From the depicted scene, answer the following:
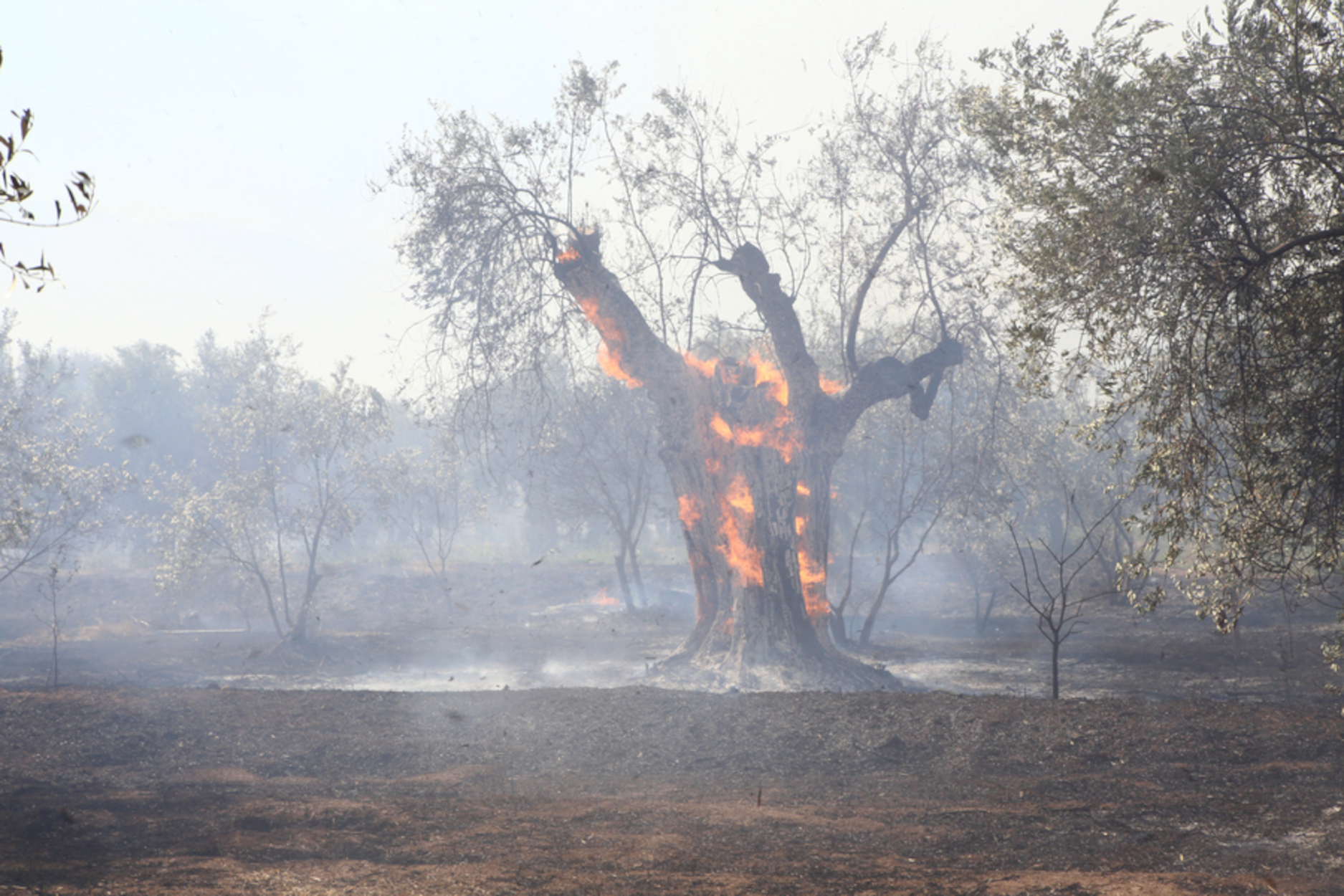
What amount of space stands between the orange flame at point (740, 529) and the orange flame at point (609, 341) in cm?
330

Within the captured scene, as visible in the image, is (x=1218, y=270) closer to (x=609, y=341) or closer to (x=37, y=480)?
(x=609, y=341)

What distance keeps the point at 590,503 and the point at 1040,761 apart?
99.1 feet

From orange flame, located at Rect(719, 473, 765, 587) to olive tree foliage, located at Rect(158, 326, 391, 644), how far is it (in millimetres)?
12527

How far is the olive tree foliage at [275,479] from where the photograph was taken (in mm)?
26500

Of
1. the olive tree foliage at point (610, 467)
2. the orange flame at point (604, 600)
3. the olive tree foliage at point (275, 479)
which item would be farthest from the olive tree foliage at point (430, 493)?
the orange flame at point (604, 600)

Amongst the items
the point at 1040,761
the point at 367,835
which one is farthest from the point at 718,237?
the point at 367,835

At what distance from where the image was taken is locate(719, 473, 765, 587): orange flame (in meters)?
17.8

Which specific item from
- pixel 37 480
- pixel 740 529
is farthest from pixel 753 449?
pixel 37 480

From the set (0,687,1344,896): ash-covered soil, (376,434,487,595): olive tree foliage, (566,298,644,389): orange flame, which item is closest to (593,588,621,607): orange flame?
(376,434,487,595): olive tree foliage

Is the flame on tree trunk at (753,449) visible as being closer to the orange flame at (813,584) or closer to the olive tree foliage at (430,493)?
Answer: the orange flame at (813,584)

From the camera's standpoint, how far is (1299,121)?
23.1 ft

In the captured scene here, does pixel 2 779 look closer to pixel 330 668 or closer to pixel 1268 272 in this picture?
pixel 1268 272

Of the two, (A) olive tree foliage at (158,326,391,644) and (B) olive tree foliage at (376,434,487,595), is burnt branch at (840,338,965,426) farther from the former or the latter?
(B) olive tree foliage at (376,434,487,595)

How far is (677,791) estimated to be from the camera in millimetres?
9156
